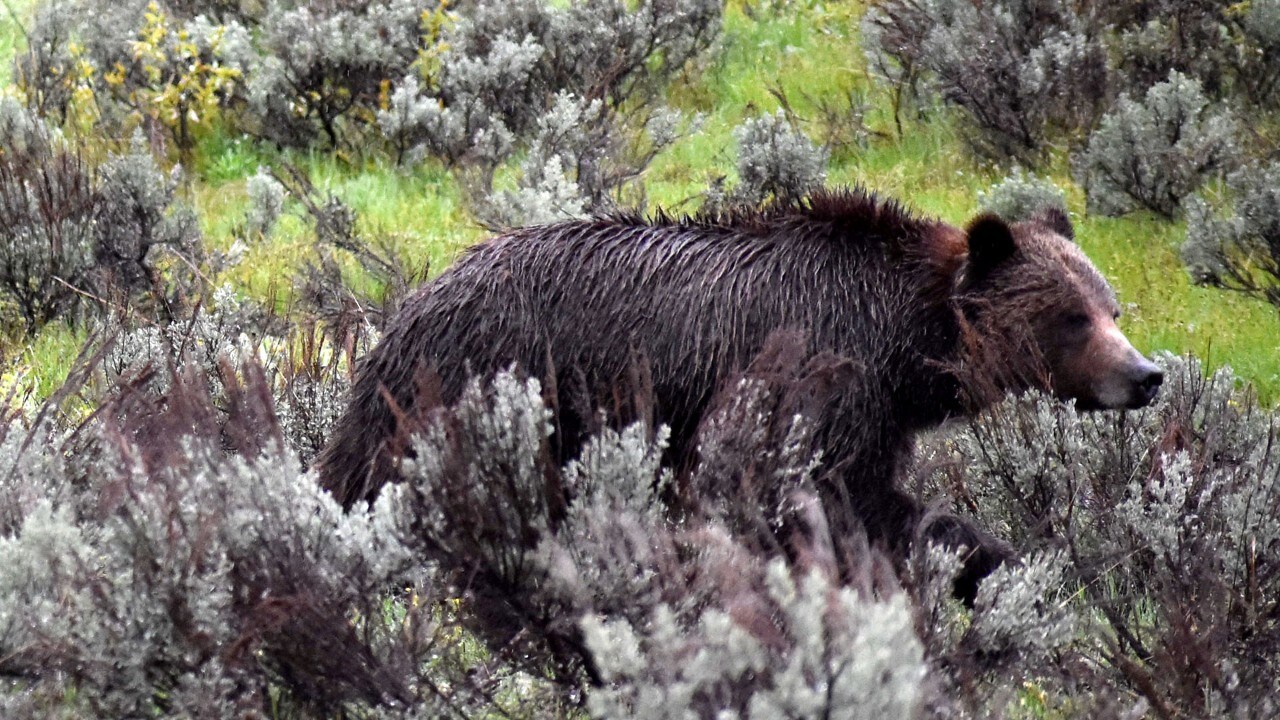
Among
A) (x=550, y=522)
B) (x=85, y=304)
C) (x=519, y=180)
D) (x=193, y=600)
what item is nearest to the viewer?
(x=193, y=600)

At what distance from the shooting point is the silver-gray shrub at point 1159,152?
8.36m

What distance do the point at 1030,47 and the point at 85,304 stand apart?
6.24m

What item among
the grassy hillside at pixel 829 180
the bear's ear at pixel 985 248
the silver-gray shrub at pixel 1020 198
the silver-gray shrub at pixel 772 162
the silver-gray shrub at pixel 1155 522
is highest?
the bear's ear at pixel 985 248

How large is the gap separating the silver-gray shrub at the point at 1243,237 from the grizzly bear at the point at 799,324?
252 cm

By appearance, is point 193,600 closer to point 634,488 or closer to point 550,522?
point 550,522

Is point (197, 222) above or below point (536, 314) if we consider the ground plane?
below

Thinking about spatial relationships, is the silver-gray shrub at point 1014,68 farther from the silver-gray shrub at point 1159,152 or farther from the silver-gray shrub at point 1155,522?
the silver-gray shrub at point 1155,522

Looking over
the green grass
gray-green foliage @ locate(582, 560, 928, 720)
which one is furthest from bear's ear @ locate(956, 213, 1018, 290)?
the green grass

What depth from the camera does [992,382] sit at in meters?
4.48

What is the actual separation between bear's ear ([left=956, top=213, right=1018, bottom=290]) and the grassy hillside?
1.52 metres

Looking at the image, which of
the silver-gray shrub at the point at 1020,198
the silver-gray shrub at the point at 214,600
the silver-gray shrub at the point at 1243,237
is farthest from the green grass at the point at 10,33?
the silver-gray shrub at the point at 214,600

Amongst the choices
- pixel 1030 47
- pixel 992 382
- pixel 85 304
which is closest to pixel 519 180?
pixel 85 304

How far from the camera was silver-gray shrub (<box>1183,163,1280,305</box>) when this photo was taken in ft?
23.3

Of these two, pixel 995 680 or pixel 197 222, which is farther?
pixel 197 222
